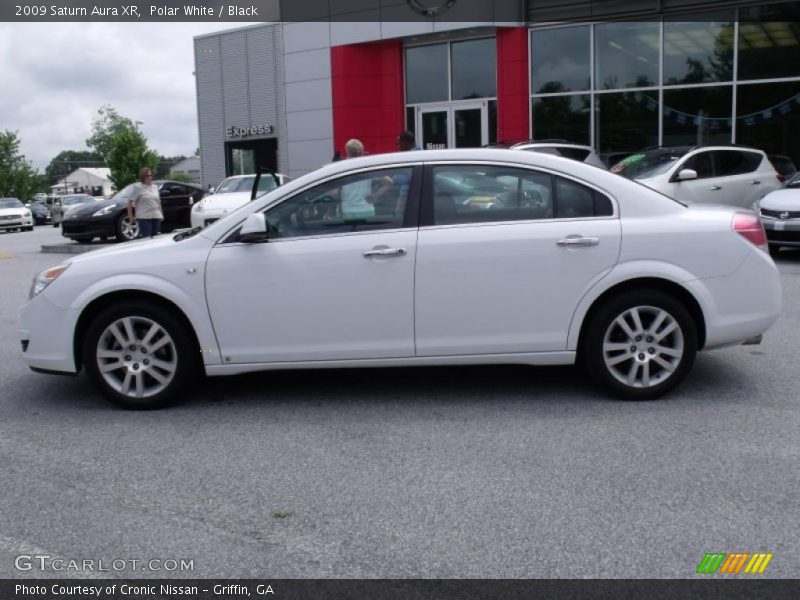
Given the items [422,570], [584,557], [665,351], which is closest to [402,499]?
[422,570]

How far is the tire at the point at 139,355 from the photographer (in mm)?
5398

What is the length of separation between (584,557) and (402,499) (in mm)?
957

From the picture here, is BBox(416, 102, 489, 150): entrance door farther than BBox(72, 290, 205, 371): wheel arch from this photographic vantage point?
Yes

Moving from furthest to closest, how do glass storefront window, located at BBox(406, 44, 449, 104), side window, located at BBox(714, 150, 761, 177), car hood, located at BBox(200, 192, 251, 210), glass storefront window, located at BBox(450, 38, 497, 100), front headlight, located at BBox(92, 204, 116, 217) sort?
glass storefront window, located at BBox(406, 44, 449, 104) → glass storefront window, located at BBox(450, 38, 497, 100) → front headlight, located at BBox(92, 204, 116, 217) → car hood, located at BBox(200, 192, 251, 210) → side window, located at BBox(714, 150, 761, 177)

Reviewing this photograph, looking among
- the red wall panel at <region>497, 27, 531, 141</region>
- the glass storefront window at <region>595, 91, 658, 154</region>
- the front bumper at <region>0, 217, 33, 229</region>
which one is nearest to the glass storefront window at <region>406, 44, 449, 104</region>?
the red wall panel at <region>497, 27, 531, 141</region>

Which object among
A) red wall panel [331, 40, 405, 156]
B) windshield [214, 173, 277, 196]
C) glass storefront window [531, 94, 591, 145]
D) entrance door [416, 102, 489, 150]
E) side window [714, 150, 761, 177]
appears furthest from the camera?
red wall panel [331, 40, 405, 156]

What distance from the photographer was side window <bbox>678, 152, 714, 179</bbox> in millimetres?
13711

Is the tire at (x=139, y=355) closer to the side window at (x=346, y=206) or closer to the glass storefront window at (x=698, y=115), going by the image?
the side window at (x=346, y=206)

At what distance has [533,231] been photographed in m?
5.29

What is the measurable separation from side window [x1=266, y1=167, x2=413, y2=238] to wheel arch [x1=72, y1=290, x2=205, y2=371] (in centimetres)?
82

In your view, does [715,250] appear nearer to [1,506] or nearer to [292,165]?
[1,506]

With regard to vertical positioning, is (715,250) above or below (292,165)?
below

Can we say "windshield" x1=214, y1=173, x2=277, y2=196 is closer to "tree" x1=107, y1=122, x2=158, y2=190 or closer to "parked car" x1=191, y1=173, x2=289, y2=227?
"parked car" x1=191, y1=173, x2=289, y2=227

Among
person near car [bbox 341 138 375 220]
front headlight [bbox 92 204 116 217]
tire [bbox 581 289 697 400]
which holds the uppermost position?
front headlight [bbox 92 204 116 217]
